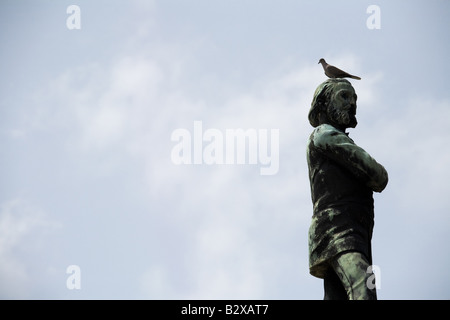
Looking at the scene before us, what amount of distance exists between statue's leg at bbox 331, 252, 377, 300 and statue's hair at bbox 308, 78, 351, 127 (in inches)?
88.5

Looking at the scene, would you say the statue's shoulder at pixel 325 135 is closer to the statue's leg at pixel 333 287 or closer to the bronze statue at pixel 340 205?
the bronze statue at pixel 340 205

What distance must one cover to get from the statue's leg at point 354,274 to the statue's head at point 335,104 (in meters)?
2.09

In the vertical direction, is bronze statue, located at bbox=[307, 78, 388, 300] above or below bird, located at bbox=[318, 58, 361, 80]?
below

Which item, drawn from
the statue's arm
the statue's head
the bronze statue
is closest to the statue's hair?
the statue's head

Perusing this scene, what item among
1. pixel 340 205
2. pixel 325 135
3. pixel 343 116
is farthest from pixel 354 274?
pixel 343 116

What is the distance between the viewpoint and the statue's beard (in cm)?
1474

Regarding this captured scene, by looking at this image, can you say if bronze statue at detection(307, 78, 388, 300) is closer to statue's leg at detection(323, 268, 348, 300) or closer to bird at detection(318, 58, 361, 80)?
statue's leg at detection(323, 268, 348, 300)

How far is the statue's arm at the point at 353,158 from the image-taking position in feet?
46.1

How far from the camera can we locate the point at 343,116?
580 inches

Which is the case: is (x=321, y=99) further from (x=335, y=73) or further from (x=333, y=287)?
(x=333, y=287)
